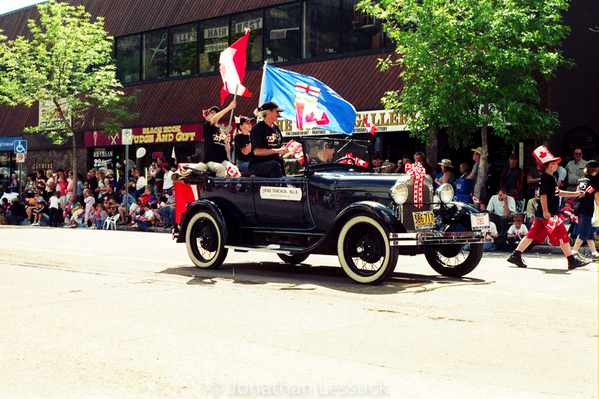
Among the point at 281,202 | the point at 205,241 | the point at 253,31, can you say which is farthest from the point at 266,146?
the point at 253,31

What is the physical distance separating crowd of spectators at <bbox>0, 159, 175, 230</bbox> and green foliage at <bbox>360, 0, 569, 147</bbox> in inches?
312

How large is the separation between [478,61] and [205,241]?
8.94 metres

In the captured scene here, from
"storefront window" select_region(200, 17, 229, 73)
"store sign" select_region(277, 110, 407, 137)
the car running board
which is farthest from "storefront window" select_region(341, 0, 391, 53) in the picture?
the car running board

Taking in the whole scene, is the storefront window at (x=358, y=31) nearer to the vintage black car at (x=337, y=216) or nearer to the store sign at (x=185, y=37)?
the store sign at (x=185, y=37)

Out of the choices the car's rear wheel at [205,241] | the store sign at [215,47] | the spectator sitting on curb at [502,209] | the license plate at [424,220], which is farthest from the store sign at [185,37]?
the license plate at [424,220]

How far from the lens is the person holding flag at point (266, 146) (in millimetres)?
9680

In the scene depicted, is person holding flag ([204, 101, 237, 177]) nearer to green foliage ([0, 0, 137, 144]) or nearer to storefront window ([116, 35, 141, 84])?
green foliage ([0, 0, 137, 144])

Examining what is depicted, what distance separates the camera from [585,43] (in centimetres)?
1973

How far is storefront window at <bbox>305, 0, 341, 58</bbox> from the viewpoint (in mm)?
23438

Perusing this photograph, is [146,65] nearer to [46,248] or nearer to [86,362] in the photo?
[46,248]

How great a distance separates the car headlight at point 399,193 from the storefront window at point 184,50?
20.8 metres

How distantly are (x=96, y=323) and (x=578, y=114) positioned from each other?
1608 cm

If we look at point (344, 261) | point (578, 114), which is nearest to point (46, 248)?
point (344, 261)

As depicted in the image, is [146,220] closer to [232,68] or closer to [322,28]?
[322,28]
